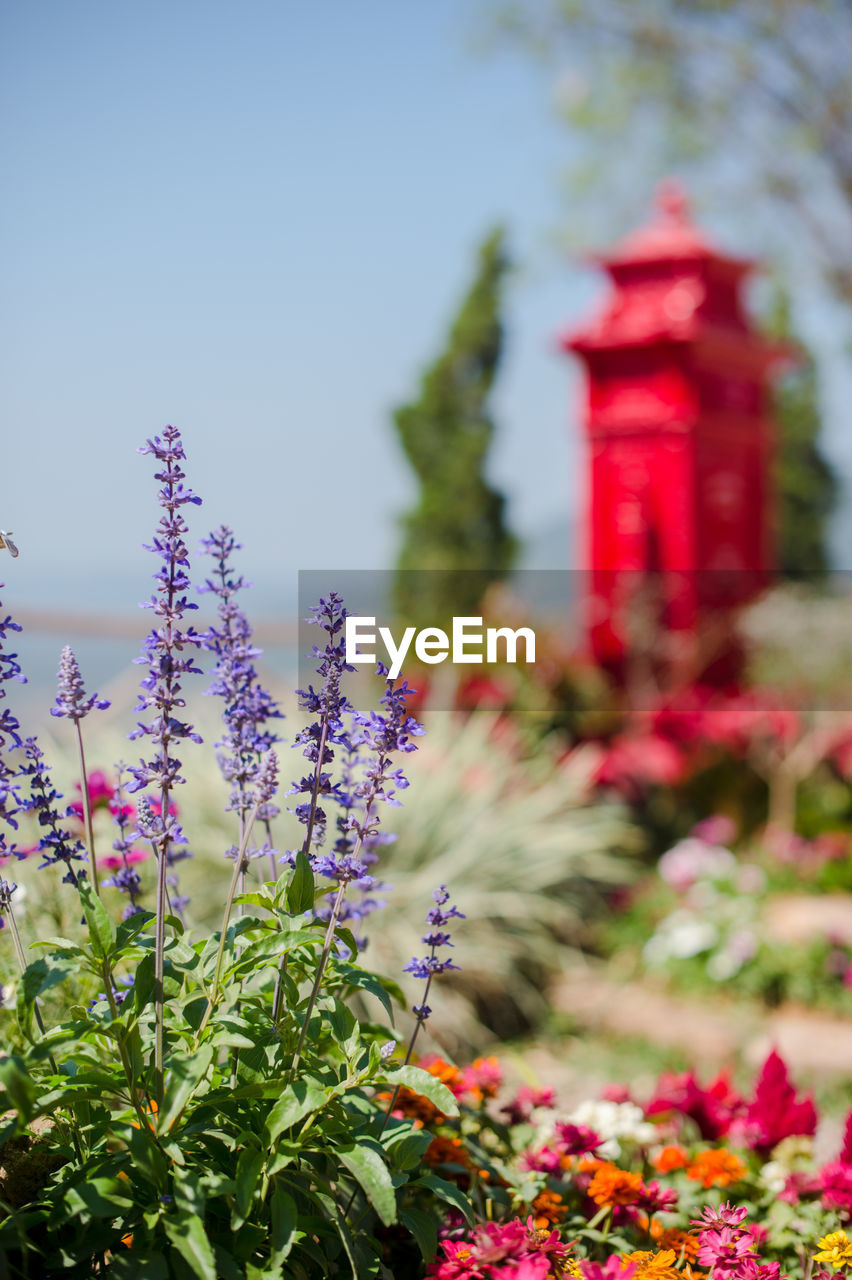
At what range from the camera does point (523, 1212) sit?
5.27 feet

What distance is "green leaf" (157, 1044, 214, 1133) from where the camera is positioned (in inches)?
46.4

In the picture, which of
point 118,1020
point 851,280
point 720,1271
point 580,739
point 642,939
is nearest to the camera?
point 118,1020

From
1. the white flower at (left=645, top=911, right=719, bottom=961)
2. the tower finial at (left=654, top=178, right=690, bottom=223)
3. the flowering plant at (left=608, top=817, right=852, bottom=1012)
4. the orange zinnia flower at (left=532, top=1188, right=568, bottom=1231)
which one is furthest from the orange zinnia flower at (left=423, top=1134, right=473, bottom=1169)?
the tower finial at (left=654, top=178, right=690, bottom=223)

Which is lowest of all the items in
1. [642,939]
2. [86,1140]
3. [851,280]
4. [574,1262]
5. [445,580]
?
[642,939]

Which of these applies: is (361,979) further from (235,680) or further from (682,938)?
(682,938)

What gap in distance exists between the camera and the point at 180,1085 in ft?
3.88

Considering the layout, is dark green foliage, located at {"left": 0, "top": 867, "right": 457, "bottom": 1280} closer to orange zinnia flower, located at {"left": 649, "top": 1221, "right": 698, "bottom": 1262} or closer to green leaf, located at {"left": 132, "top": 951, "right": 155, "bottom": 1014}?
green leaf, located at {"left": 132, "top": 951, "right": 155, "bottom": 1014}

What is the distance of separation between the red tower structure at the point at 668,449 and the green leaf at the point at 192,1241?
749 cm

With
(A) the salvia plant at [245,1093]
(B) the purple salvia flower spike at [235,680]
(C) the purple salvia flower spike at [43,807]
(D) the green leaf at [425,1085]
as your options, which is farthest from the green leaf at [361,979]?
(C) the purple salvia flower spike at [43,807]

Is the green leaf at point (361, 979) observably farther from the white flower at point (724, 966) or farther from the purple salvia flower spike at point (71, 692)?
the white flower at point (724, 966)

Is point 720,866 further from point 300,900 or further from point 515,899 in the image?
point 300,900

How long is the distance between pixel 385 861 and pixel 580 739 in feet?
8.23

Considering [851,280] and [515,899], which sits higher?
[851,280]

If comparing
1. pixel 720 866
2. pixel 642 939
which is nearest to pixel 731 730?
pixel 720 866
